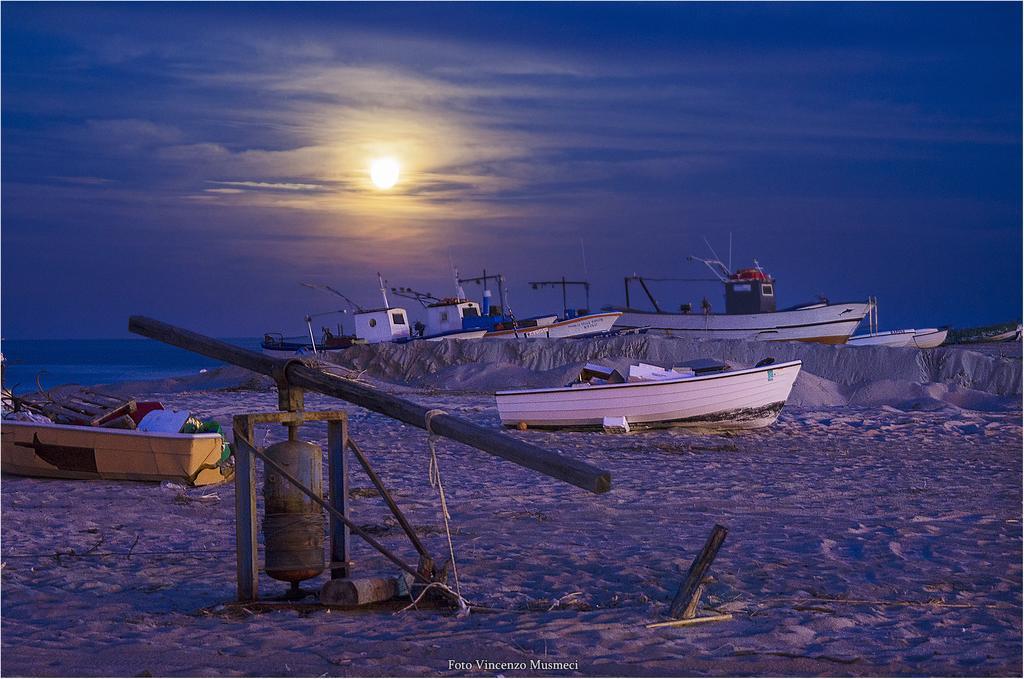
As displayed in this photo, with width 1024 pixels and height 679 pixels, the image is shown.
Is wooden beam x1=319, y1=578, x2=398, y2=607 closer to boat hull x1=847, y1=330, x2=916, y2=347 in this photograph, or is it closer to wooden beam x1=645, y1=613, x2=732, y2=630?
wooden beam x1=645, y1=613, x2=732, y2=630

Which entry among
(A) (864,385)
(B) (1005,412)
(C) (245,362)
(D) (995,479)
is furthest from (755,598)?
(A) (864,385)

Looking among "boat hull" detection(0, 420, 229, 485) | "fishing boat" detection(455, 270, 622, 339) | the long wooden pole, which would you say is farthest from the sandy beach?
"fishing boat" detection(455, 270, 622, 339)

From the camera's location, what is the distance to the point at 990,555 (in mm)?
8484

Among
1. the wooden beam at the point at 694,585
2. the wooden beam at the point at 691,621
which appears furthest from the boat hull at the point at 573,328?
the wooden beam at the point at 691,621

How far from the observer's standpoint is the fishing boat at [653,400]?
18062mm

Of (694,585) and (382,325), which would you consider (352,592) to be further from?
(382,325)

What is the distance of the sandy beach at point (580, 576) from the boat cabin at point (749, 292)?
35111 millimetres

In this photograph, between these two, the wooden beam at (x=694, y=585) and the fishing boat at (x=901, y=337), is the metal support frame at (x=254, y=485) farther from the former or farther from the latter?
the fishing boat at (x=901, y=337)

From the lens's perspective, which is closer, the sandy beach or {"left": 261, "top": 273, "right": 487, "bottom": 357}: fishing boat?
the sandy beach

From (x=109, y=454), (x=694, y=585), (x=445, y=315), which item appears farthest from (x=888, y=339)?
(x=694, y=585)

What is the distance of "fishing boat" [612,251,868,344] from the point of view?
47875mm

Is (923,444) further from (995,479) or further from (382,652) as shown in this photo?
(382,652)

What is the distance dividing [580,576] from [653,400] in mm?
10629

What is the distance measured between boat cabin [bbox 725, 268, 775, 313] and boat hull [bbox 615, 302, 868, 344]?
1.39m
